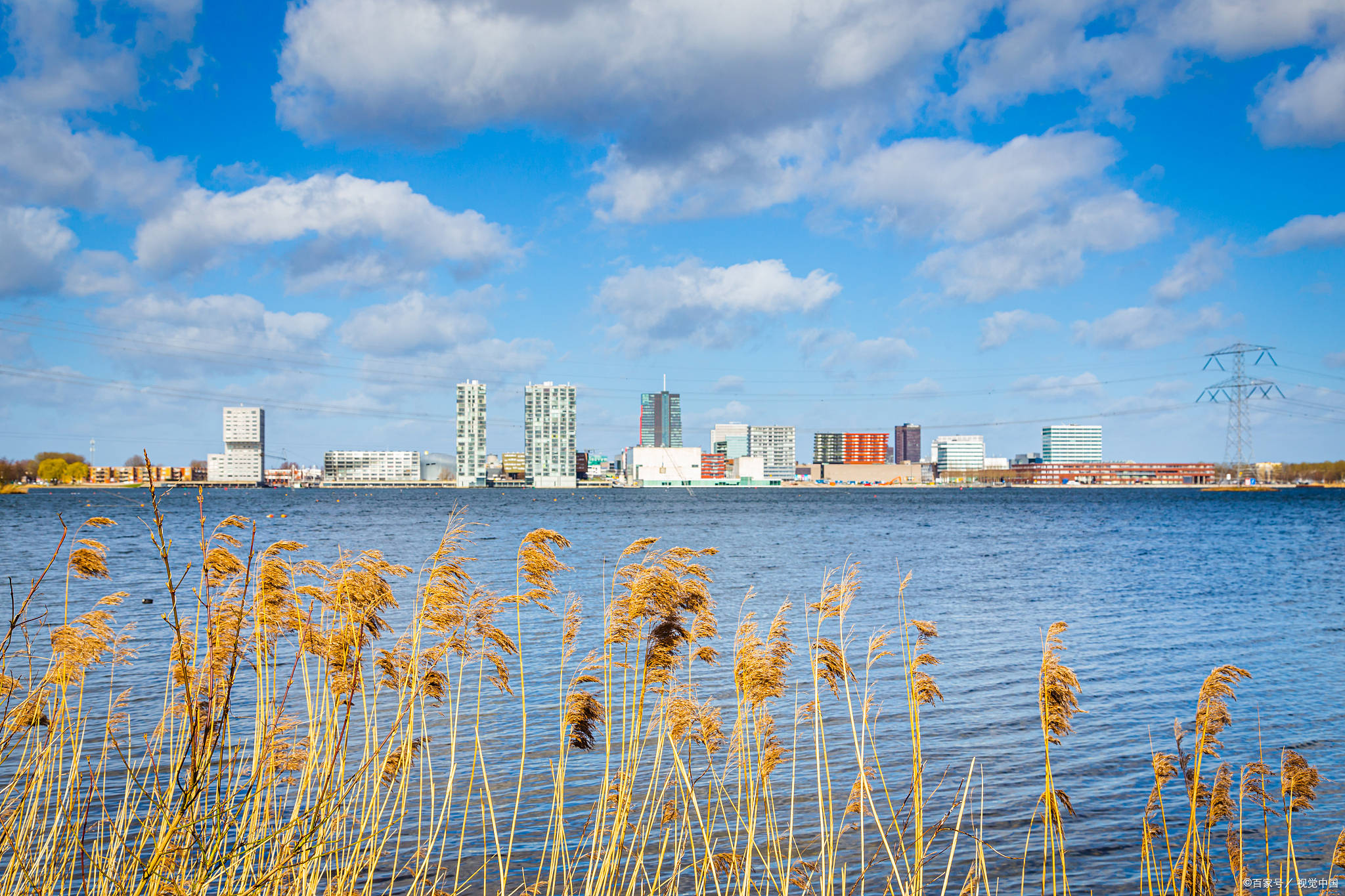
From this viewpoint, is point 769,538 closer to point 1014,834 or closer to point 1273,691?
point 1273,691

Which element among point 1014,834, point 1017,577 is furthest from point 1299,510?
point 1014,834

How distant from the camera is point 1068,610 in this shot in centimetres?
2786

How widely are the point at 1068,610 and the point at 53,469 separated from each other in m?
216

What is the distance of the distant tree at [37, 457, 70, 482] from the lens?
189 m

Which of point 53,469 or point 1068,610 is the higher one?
point 53,469

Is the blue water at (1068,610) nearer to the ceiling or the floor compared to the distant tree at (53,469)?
nearer to the floor

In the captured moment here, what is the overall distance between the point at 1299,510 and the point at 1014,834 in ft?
408

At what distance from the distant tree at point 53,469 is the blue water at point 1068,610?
127023 millimetres

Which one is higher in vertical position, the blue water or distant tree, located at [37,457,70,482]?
distant tree, located at [37,457,70,482]

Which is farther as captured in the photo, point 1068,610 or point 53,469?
point 53,469

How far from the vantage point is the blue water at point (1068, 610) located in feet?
38.9

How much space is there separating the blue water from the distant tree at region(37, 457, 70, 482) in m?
127

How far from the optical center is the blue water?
38.9ft

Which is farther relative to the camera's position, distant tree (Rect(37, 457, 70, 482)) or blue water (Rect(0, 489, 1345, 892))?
distant tree (Rect(37, 457, 70, 482))
